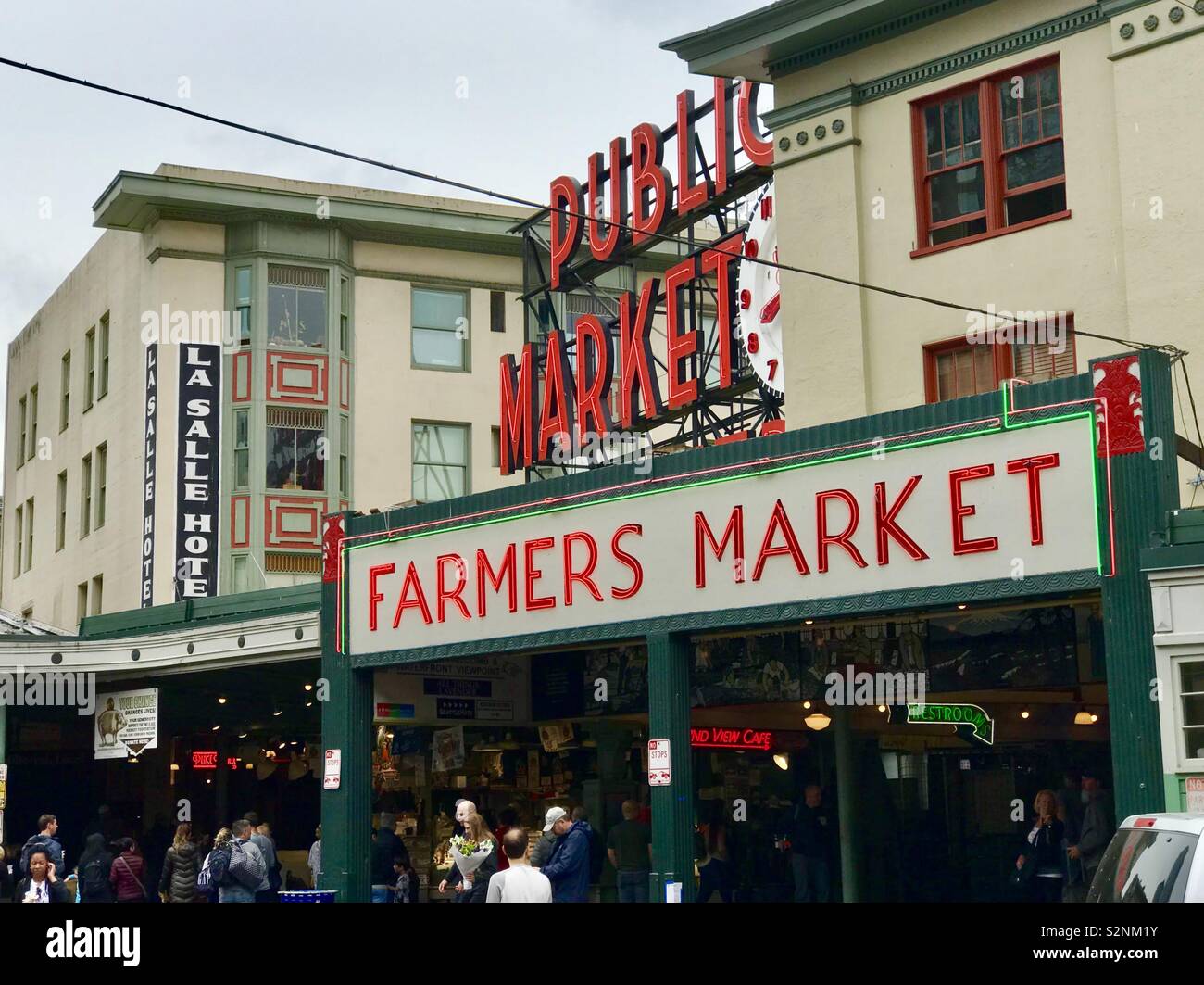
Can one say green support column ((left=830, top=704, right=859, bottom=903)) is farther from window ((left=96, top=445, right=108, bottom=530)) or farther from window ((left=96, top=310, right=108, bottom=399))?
window ((left=96, top=310, right=108, bottom=399))

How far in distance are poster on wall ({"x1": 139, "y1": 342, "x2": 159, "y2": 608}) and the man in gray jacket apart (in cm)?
2361

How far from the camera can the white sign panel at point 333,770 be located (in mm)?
23578

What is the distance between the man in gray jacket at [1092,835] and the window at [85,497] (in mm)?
29416

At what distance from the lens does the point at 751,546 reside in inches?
758

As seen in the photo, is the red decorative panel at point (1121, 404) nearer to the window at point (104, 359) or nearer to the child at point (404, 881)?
the child at point (404, 881)

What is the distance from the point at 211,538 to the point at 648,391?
1176cm

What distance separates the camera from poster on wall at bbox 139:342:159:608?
1442 inches

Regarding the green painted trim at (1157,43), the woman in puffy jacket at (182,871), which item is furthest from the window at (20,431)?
the green painted trim at (1157,43)

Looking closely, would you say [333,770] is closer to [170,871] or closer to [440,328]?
[170,871]

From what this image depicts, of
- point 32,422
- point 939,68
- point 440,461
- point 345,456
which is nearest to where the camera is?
point 939,68

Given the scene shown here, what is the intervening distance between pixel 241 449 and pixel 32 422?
12.1m

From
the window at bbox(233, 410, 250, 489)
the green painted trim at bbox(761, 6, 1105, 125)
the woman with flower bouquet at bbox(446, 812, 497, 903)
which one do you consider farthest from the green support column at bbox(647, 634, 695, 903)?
the window at bbox(233, 410, 250, 489)

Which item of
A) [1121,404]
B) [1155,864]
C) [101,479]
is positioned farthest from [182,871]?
[101,479]

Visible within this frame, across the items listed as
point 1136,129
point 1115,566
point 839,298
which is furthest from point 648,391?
point 1115,566
